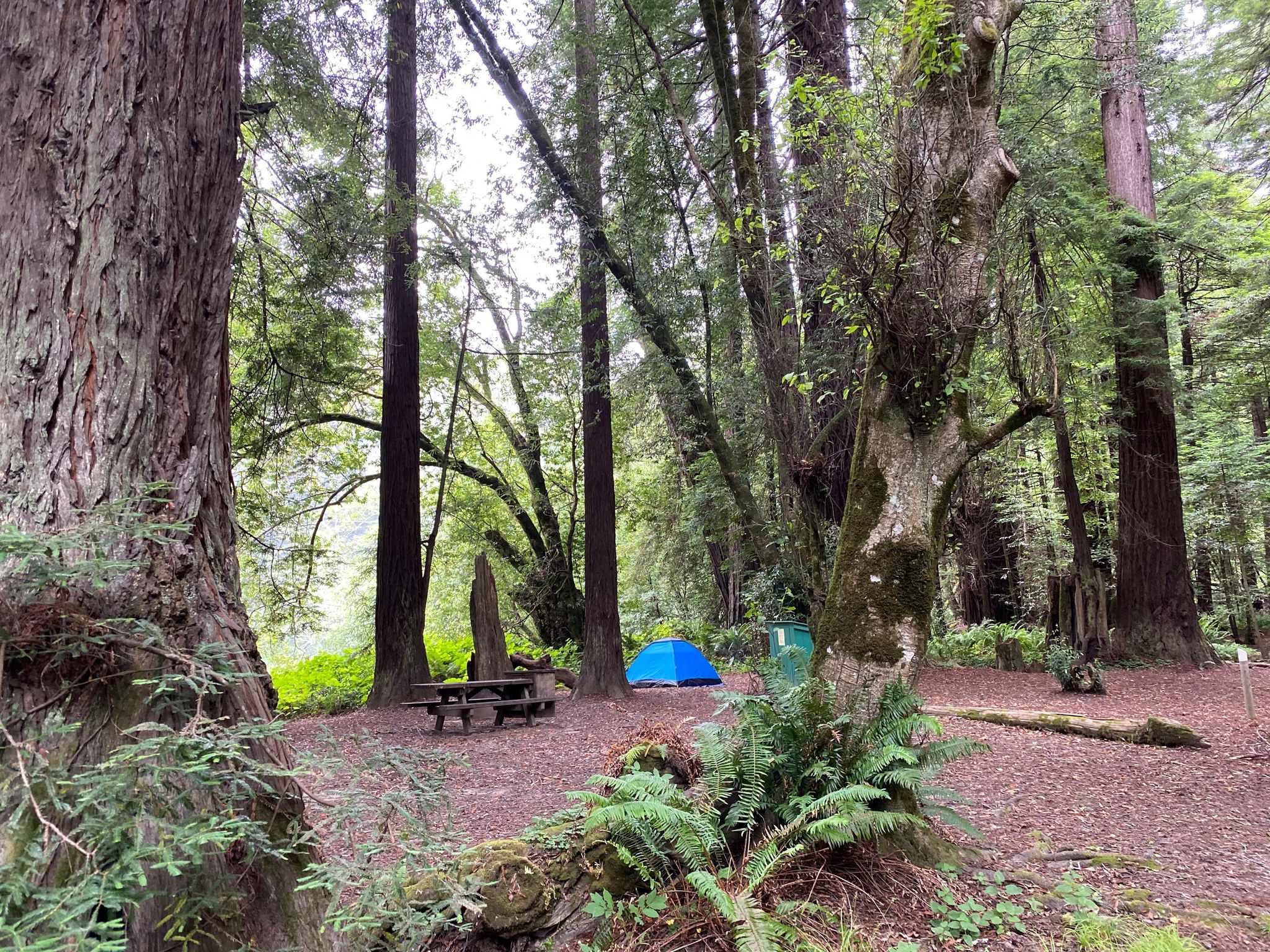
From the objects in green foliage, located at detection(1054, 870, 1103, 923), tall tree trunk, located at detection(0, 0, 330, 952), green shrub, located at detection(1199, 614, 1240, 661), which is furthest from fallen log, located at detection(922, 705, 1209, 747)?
green shrub, located at detection(1199, 614, 1240, 661)

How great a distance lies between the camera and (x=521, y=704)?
799 centimetres

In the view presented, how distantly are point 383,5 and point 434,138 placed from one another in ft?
8.44

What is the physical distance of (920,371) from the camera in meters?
4.14

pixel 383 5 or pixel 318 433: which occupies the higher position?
pixel 383 5

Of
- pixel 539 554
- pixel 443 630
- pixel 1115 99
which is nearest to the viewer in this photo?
pixel 1115 99

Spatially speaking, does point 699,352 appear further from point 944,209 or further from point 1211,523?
point 1211,523

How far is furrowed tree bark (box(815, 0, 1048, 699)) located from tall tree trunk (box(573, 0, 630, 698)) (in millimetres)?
5731

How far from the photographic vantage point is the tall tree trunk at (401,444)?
930 centimetres

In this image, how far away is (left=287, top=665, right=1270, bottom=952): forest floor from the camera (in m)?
3.51

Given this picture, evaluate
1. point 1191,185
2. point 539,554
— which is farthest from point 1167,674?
point 539,554

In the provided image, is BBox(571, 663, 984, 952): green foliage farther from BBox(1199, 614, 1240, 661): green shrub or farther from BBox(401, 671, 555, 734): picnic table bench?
BBox(1199, 614, 1240, 661): green shrub

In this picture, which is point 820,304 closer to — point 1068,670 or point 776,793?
point 1068,670

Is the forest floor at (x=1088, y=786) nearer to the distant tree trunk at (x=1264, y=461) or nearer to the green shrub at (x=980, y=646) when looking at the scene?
the green shrub at (x=980, y=646)

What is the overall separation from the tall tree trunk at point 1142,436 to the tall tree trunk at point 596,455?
7.53m
